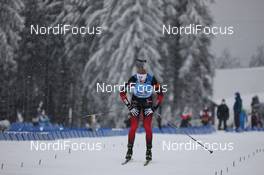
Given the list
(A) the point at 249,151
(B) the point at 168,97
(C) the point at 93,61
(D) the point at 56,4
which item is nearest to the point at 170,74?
(B) the point at 168,97

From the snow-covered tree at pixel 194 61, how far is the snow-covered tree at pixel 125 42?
16.8ft

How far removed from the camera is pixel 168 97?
143ft

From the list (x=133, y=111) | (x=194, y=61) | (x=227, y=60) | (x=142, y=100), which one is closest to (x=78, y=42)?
(x=194, y=61)

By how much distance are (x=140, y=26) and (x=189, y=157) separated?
80.2 ft

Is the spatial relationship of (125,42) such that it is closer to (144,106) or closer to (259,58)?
(144,106)

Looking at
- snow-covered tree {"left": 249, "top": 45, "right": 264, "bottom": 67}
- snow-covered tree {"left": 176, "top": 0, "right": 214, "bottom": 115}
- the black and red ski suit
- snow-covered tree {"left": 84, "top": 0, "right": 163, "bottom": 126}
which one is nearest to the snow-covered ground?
the black and red ski suit


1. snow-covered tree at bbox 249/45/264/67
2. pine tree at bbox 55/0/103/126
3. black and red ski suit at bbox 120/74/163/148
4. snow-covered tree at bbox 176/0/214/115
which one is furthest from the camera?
snow-covered tree at bbox 249/45/264/67

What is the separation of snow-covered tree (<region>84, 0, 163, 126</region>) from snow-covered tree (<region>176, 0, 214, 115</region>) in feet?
16.8

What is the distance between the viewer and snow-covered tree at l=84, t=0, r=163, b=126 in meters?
36.8

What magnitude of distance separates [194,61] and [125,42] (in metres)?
9.86

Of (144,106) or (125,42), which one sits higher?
(125,42)

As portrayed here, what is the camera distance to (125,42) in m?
37.0

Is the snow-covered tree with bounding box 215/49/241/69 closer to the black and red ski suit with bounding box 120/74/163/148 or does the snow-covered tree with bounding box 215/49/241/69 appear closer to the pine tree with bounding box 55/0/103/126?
the pine tree with bounding box 55/0/103/126

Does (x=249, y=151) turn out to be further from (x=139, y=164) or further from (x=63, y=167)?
(x=63, y=167)
